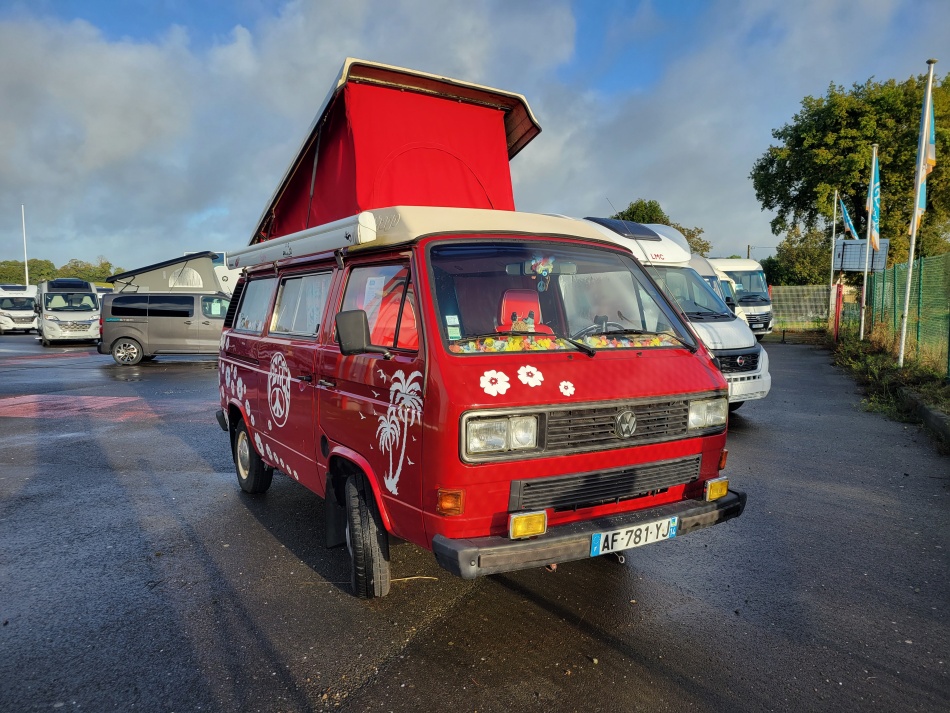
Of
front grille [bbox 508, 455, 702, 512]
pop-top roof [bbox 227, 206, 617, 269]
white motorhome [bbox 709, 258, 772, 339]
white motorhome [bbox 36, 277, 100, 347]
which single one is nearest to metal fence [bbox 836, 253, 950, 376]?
white motorhome [bbox 709, 258, 772, 339]

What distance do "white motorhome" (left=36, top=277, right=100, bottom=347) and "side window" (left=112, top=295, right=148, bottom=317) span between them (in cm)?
749

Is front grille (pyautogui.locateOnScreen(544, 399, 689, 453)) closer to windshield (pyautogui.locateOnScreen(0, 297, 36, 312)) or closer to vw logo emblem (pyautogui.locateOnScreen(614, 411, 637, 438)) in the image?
vw logo emblem (pyautogui.locateOnScreen(614, 411, 637, 438))

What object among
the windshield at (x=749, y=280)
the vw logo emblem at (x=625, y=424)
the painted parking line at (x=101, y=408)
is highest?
the windshield at (x=749, y=280)

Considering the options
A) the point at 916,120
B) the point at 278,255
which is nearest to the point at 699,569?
the point at 278,255

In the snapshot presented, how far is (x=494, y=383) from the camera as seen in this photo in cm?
333

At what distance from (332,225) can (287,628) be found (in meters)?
2.41

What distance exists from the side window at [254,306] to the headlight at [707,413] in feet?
11.5

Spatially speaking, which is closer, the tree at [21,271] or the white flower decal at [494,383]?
the white flower decal at [494,383]

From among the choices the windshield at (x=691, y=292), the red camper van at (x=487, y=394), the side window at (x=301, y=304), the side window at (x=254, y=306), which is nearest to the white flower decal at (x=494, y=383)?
the red camper van at (x=487, y=394)

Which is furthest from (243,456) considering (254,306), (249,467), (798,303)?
(798,303)

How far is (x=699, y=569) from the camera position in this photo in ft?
14.5

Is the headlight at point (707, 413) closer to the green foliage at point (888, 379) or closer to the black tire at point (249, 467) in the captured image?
the black tire at point (249, 467)

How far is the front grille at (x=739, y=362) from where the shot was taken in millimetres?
8883

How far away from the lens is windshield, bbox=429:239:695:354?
3680 millimetres
